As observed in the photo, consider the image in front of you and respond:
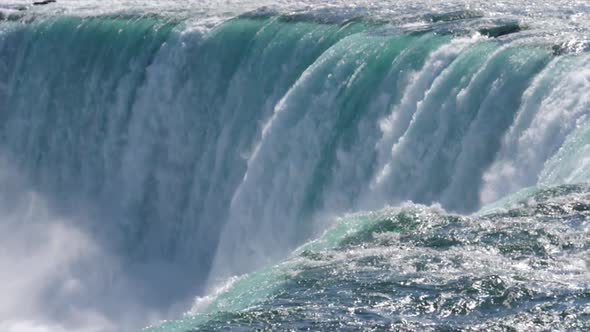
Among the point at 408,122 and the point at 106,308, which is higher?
A: the point at 408,122

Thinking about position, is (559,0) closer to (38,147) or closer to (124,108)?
(124,108)

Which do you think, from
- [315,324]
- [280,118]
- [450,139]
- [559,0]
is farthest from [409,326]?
[559,0]

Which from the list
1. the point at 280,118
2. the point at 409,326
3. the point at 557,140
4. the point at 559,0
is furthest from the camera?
the point at 559,0

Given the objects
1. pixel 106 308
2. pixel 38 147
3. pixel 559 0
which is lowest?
pixel 106 308

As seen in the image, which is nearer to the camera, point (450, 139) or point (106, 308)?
point (450, 139)

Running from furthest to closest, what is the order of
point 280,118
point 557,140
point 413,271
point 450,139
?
point 280,118
point 450,139
point 557,140
point 413,271

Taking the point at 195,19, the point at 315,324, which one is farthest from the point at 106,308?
the point at 315,324
